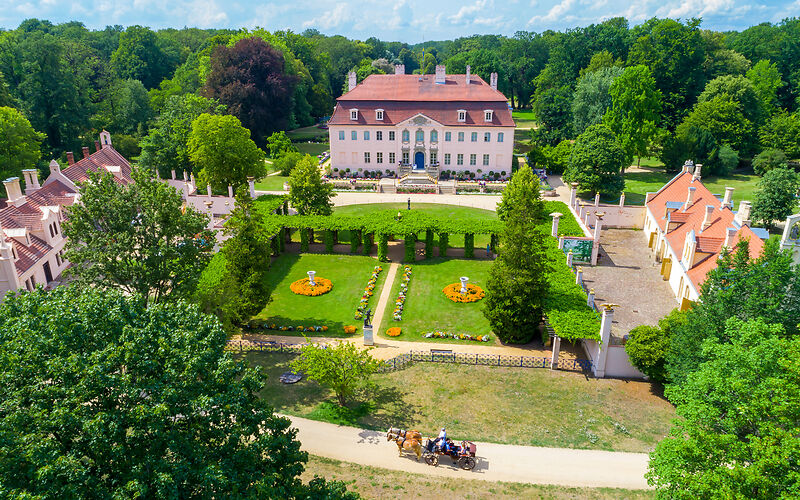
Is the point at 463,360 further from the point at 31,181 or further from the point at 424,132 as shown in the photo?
the point at 424,132

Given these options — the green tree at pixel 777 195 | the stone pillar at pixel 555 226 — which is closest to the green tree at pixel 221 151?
Answer: the stone pillar at pixel 555 226

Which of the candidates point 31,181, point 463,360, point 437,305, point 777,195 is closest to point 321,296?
point 437,305

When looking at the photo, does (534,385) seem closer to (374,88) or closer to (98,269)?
(98,269)

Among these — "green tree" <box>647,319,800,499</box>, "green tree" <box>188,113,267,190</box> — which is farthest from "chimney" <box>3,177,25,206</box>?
"green tree" <box>647,319,800,499</box>

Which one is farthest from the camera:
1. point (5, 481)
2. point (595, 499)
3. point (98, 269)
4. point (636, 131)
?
point (636, 131)

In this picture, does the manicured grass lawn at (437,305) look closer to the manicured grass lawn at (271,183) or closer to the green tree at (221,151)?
the green tree at (221,151)

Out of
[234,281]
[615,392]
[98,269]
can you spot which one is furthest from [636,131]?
[98,269]
